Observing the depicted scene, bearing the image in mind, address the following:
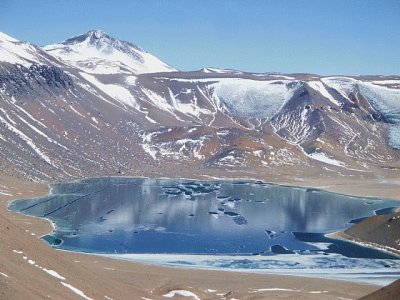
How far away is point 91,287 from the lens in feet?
205

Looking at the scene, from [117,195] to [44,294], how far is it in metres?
129

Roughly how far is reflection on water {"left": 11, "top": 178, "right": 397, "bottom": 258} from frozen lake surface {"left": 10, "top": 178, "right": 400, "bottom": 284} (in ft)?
0.63

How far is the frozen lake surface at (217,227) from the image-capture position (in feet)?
341

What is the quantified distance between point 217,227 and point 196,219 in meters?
11.2

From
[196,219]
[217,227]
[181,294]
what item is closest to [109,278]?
[181,294]

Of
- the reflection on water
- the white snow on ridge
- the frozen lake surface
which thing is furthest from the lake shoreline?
the reflection on water

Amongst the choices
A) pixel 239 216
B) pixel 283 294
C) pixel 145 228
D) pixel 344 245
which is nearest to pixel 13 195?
pixel 145 228

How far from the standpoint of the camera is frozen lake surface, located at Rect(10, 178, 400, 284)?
103875 mm

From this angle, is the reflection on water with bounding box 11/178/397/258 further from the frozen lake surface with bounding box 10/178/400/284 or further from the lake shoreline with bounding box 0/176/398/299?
the lake shoreline with bounding box 0/176/398/299

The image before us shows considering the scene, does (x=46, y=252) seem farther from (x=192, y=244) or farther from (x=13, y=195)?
(x=13, y=195)

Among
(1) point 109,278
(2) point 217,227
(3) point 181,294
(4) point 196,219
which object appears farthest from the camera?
(4) point 196,219

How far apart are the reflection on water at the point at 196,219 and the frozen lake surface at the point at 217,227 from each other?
193mm

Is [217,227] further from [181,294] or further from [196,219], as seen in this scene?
[181,294]

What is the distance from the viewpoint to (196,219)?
5763 inches
